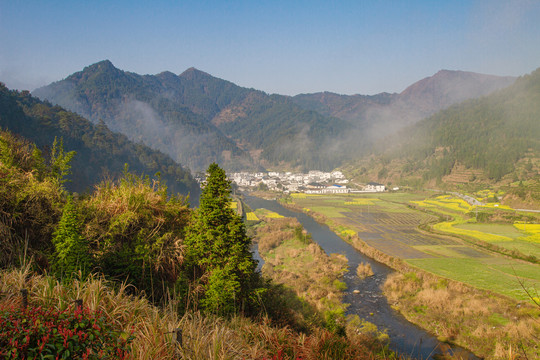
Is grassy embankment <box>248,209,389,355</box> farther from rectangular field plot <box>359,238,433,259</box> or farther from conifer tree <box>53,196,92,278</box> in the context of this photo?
conifer tree <box>53,196,92,278</box>

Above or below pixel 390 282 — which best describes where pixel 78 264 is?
above

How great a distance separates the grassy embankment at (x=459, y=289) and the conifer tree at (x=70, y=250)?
779cm

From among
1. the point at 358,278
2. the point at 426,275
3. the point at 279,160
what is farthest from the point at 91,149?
the point at 279,160

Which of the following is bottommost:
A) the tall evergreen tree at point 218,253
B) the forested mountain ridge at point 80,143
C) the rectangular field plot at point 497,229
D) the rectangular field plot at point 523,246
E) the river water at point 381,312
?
the river water at point 381,312

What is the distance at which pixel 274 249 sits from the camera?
1156 inches

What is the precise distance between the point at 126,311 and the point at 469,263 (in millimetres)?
26843

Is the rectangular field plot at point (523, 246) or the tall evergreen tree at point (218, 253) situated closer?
the tall evergreen tree at point (218, 253)

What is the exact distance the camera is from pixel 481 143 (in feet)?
275

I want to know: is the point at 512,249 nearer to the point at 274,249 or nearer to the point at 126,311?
the point at 274,249

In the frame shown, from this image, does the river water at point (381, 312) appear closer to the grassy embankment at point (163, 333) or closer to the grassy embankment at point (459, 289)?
the grassy embankment at point (459, 289)

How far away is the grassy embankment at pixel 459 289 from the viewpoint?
534 inches

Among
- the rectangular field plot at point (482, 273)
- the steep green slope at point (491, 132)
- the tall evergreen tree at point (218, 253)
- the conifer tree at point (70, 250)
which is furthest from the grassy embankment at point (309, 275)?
the steep green slope at point (491, 132)

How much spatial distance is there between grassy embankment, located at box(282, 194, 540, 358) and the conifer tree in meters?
7.79

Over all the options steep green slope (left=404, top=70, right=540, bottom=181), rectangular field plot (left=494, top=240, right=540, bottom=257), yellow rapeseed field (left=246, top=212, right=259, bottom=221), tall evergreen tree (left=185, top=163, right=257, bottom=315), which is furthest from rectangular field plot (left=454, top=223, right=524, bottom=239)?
steep green slope (left=404, top=70, right=540, bottom=181)
